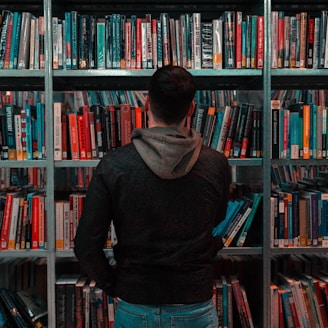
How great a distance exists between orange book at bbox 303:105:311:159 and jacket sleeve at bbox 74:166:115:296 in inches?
49.1

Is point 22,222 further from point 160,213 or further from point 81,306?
point 160,213

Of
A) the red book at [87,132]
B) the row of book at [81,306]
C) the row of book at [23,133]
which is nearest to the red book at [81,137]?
the red book at [87,132]

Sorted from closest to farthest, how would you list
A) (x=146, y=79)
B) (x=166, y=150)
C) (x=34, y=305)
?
(x=166, y=150), (x=34, y=305), (x=146, y=79)

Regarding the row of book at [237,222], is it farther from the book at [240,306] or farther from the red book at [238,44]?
the red book at [238,44]

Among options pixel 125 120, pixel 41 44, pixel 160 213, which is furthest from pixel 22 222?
pixel 160 213

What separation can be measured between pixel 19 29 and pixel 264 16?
3.78 feet

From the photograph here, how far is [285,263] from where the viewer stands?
8.10ft

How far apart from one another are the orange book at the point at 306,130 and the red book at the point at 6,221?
55.9 inches

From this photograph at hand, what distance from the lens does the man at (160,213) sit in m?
1.24

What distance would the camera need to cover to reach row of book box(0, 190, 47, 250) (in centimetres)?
221

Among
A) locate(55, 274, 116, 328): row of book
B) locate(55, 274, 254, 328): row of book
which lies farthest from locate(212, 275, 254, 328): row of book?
locate(55, 274, 116, 328): row of book

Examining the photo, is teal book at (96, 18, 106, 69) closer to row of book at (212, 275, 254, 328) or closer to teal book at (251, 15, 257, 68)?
teal book at (251, 15, 257, 68)

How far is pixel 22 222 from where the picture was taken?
7.29 ft

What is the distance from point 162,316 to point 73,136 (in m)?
1.15
